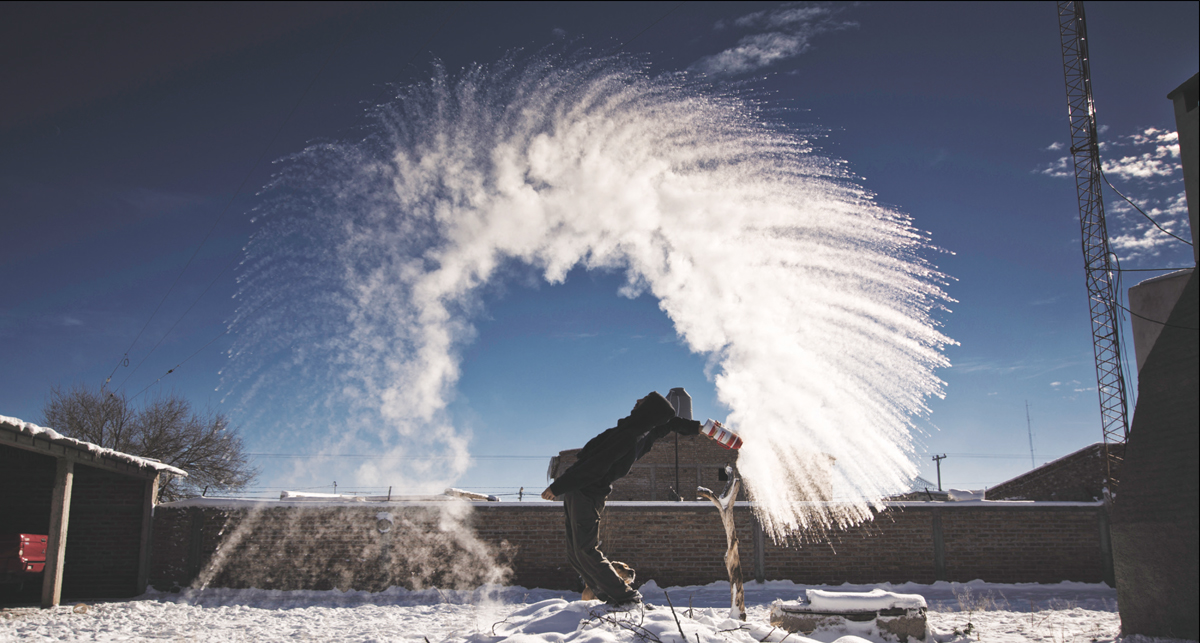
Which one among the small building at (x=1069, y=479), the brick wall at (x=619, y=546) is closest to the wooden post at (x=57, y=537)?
the brick wall at (x=619, y=546)

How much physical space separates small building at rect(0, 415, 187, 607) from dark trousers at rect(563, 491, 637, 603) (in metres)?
9.41

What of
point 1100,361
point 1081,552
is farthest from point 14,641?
point 1100,361

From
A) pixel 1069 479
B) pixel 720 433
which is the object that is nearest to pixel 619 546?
pixel 720 433

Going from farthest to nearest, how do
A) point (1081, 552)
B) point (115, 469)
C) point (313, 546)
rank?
point (1081, 552) < point (313, 546) < point (115, 469)

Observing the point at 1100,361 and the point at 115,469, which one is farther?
the point at 1100,361

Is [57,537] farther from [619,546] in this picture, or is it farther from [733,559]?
[733,559]

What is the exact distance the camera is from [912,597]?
6.66 metres

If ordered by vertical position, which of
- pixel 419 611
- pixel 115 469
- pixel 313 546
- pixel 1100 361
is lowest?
pixel 419 611

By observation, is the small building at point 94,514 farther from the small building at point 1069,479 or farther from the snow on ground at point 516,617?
the small building at point 1069,479

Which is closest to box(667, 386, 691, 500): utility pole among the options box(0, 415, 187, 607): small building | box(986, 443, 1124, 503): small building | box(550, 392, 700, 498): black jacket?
box(986, 443, 1124, 503): small building

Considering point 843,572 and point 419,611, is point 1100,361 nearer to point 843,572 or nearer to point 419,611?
point 843,572

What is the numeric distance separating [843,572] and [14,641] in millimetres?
13114

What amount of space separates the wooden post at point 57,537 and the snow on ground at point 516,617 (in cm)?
29

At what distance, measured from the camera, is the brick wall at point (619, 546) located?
12258 millimetres
